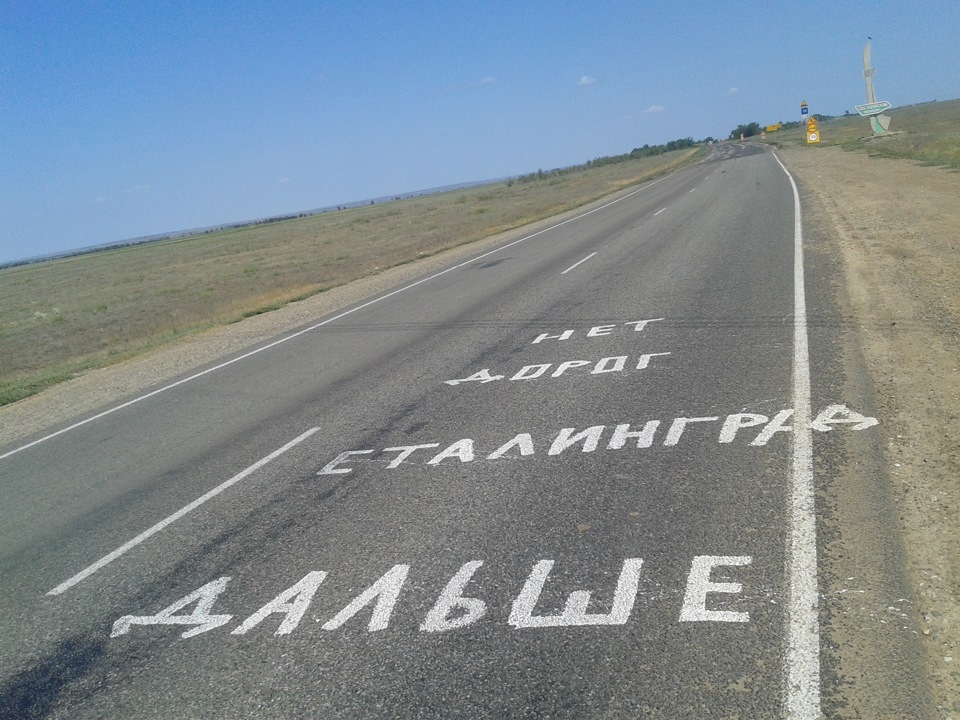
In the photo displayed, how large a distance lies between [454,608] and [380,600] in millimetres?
467

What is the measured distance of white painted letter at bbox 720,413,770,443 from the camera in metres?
6.04

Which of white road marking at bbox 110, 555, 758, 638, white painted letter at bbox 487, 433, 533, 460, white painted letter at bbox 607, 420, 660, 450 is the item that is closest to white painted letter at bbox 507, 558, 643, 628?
white road marking at bbox 110, 555, 758, 638

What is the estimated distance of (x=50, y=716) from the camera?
148 inches

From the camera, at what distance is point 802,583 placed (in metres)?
3.94

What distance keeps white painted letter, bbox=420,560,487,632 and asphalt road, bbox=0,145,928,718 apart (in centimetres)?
2

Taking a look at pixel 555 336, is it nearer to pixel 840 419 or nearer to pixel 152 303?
pixel 840 419

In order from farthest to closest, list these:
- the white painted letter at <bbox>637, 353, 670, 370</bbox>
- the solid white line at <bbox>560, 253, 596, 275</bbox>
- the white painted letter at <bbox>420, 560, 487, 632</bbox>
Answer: the solid white line at <bbox>560, 253, 596, 275</bbox>
the white painted letter at <bbox>637, 353, 670, 370</bbox>
the white painted letter at <bbox>420, 560, 487, 632</bbox>

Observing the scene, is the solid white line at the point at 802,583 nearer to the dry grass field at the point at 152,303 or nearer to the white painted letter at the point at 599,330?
the white painted letter at the point at 599,330

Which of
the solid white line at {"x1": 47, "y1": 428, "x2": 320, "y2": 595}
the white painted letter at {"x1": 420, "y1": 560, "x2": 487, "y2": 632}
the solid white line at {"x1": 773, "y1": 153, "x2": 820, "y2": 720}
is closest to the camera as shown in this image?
the solid white line at {"x1": 773, "y1": 153, "x2": 820, "y2": 720}

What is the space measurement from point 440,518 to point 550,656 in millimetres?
1769

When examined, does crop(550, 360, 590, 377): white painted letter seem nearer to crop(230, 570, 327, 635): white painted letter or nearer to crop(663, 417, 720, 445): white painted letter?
crop(663, 417, 720, 445): white painted letter

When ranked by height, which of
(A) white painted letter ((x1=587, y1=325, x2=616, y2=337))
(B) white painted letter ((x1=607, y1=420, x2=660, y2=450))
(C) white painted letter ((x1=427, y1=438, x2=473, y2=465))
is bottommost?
(B) white painted letter ((x1=607, y1=420, x2=660, y2=450))

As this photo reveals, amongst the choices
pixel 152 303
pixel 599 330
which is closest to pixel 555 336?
pixel 599 330

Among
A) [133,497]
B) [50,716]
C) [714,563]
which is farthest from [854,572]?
[133,497]
